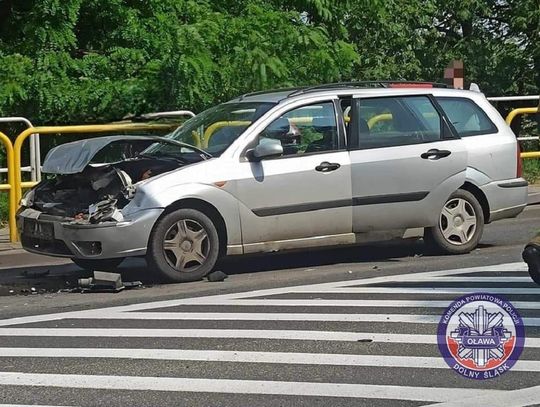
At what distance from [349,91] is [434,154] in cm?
98

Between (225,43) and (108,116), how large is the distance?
78.1 inches

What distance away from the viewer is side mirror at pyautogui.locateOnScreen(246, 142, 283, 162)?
9.12 metres

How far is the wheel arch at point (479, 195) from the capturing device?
10.1m

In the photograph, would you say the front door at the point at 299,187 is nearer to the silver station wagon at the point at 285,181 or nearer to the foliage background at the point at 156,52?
the silver station wagon at the point at 285,181

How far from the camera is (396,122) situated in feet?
32.7

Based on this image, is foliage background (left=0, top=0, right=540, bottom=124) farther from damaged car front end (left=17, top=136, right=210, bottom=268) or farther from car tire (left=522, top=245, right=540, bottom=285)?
car tire (left=522, top=245, right=540, bottom=285)

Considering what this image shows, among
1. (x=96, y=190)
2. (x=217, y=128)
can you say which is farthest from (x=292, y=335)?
(x=217, y=128)

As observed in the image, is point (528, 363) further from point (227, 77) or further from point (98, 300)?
point (227, 77)

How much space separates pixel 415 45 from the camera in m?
23.0

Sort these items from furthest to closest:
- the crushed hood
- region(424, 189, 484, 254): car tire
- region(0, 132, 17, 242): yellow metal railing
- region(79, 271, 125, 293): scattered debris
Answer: region(0, 132, 17, 242): yellow metal railing, region(424, 189, 484, 254): car tire, the crushed hood, region(79, 271, 125, 293): scattered debris

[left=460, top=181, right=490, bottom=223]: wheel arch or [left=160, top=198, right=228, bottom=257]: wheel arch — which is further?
[left=460, top=181, right=490, bottom=223]: wheel arch

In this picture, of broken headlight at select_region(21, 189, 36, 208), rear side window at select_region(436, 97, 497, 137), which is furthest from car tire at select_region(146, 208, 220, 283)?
rear side window at select_region(436, 97, 497, 137)

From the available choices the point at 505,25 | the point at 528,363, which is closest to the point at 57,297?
the point at 528,363

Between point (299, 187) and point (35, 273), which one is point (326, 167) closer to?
point (299, 187)
